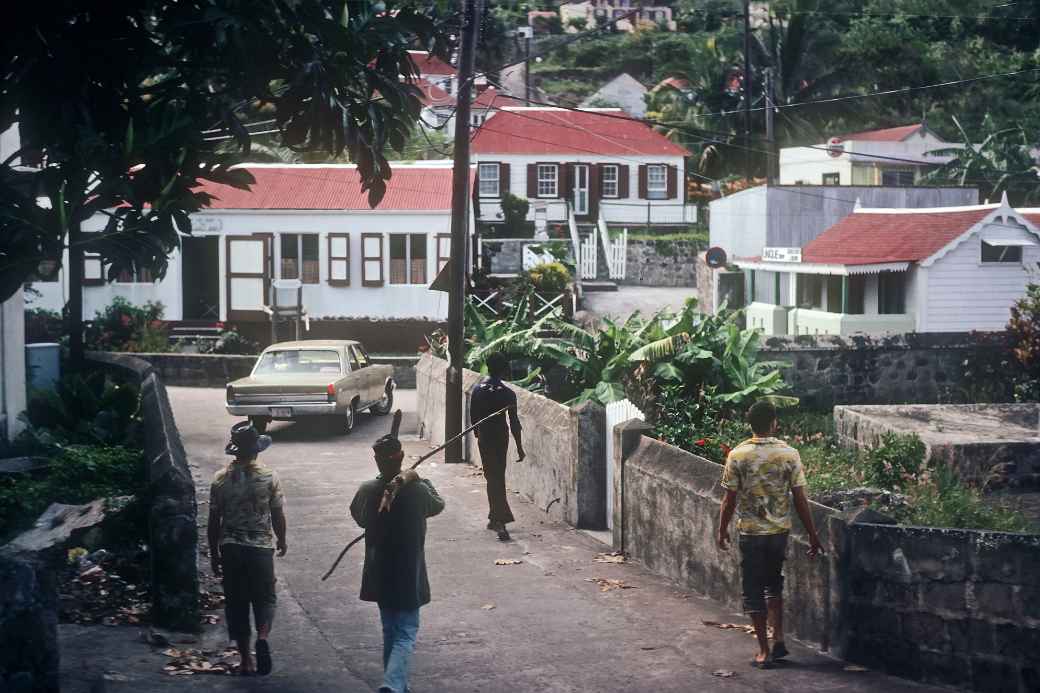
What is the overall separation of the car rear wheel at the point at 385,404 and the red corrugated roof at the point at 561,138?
27.4 metres

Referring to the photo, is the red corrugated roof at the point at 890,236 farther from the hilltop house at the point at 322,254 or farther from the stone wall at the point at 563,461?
the stone wall at the point at 563,461

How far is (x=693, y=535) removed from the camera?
11.1 m

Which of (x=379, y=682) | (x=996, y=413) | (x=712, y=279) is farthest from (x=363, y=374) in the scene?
(x=712, y=279)

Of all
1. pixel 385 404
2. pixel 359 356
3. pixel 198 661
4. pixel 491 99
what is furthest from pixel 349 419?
pixel 198 661

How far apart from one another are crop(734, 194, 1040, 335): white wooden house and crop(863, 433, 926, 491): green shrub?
1293 centimetres

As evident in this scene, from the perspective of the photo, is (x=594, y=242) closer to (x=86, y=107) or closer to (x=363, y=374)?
(x=363, y=374)

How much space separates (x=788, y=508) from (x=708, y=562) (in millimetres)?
2223

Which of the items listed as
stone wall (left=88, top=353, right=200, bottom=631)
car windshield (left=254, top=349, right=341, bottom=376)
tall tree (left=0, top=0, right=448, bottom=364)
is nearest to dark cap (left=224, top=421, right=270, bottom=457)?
stone wall (left=88, top=353, right=200, bottom=631)

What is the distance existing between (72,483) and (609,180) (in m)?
40.8

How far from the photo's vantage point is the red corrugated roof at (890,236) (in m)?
28.9

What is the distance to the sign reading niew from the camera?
32781 mm

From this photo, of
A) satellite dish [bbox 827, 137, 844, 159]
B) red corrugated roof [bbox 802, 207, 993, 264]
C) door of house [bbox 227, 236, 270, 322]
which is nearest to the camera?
red corrugated roof [bbox 802, 207, 993, 264]

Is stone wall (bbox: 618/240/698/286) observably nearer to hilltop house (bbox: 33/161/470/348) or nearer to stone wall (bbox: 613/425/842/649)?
hilltop house (bbox: 33/161/470/348)

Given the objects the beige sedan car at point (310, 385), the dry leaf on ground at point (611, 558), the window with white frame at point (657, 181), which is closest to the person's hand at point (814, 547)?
the dry leaf on ground at point (611, 558)
